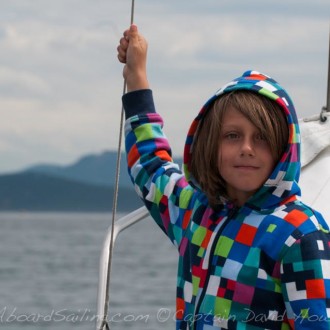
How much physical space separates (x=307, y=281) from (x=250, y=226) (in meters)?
0.16

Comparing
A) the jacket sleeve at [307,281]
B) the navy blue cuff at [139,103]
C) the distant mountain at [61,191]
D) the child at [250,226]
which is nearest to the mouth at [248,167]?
the child at [250,226]

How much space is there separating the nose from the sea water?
765cm

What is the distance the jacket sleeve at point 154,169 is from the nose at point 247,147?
0.25 meters

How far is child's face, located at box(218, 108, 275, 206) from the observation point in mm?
2562

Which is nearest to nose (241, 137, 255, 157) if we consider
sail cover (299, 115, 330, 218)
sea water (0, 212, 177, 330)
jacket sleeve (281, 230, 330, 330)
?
jacket sleeve (281, 230, 330, 330)

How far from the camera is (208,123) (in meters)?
2.64

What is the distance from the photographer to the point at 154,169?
289cm

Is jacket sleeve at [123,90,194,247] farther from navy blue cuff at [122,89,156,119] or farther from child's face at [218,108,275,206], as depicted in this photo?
child's face at [218,108,275,206]

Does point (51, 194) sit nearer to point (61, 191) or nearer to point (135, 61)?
point (61, 191)

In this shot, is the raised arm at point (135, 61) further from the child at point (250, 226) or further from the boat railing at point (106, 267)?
the boat railing at point (106, 267)

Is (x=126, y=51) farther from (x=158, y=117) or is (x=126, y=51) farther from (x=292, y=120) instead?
(x=292, y=120)

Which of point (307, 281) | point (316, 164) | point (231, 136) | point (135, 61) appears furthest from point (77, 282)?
point (307, 281)

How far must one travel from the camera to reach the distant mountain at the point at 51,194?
81250mm

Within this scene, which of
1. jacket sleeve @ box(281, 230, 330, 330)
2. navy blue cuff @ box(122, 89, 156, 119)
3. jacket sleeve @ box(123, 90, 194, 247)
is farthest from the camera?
navy blue cuff @ box(122, 89, 156, 119)
